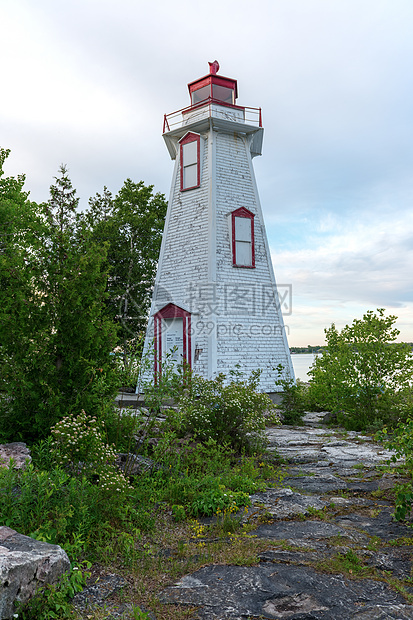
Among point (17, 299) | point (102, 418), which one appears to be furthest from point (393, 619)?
point (17, 299)

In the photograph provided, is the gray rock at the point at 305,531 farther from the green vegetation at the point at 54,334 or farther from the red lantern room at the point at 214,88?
the red lantern room at the point at 214,88

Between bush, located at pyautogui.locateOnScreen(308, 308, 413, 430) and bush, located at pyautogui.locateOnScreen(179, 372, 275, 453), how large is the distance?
4.57m

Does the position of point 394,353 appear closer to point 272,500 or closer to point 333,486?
point 333,486

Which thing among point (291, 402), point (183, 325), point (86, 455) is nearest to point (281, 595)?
point (86, 455)

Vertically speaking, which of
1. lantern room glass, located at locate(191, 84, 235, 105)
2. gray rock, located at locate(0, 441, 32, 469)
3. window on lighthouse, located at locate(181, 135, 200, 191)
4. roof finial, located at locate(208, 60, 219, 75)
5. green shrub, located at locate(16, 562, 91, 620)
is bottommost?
green shrub, located at locate(16, 562, 91, 620)

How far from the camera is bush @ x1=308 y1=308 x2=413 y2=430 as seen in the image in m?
12.6

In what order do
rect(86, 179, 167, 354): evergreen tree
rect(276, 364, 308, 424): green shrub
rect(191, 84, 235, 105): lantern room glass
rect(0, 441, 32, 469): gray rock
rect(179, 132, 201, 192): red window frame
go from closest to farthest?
rect(0, 441, 32, 469): gray rock < rect(276, 364, 308, 424): green shrub < rect(179, 132, 201, 192): red window frame < rect(191, 84, 235, 105): lantern room glass < rect(86, 179, 167, 354): evergreen tree

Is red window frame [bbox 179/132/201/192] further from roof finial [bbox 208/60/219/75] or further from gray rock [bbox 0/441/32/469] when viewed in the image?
gray rock [bbox 0/441/32/469]

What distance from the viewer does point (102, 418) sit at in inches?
289

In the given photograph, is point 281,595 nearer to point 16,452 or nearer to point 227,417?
point 16,452

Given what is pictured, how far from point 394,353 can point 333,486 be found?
6.51 metres

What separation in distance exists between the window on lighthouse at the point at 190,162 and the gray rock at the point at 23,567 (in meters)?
14.4

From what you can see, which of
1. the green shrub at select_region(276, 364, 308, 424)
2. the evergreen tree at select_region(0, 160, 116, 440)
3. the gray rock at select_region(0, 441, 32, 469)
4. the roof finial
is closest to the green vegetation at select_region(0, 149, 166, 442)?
the evergreen tree at select_region(0, 160, 116, 440)

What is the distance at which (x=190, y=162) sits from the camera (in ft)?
55.2
